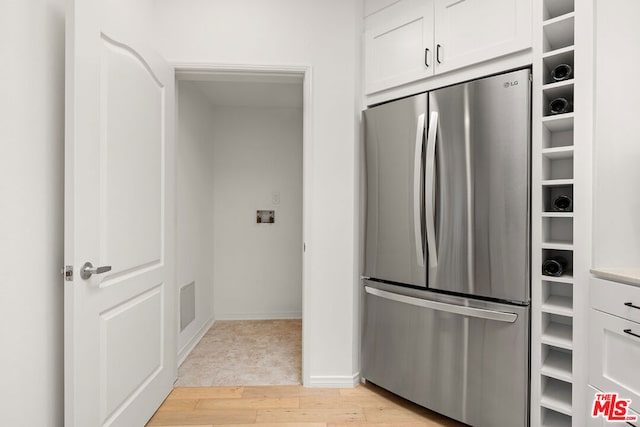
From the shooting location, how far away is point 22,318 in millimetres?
1161

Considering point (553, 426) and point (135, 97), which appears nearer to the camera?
point (553, 426)

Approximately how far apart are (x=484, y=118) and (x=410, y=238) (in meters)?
0.74

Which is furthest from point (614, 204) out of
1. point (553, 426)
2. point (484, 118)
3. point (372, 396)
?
point (372, 396)

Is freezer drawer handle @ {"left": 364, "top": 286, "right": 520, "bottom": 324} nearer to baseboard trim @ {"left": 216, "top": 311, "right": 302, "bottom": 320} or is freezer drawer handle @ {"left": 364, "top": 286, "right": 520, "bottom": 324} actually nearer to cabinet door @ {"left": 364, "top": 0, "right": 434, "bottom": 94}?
cabinet door @ {"left": 364, "top": 0, "right": 434, "bottom": 94}

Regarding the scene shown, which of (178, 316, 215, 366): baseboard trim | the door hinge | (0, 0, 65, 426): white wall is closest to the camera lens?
(0, 0, 65, 426): white wall

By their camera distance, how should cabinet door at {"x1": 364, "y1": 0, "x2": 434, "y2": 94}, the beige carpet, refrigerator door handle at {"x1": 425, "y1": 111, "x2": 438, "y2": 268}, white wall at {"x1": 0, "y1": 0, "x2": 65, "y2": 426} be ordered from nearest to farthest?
white wall at {"x1": 0, "y1": 0, "x2": 65, "y2": 426} → refrigerator door handle at {"x1": 425, "y1": 111, "x2": 438, "y2": 268} → cabinet door at {"x1": 364, "y1": 0, "x2": 434, "y2": 94} → the beige carpet

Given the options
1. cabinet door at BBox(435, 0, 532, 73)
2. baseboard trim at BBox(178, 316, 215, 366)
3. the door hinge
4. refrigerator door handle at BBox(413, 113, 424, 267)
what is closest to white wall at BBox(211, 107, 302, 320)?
baseboard trim at BBox(178, 316, 215, 366)

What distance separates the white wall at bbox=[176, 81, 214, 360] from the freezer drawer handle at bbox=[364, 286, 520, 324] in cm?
169

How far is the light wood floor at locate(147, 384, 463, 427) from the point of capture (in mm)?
1907

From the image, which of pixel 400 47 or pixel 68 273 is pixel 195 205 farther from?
pixel 400 47

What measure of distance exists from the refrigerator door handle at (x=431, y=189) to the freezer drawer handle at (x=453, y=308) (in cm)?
22

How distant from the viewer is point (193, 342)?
3020 mm

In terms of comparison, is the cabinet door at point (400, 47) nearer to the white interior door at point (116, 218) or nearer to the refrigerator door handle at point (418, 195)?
the refrigerator door handle at point (418, 195)

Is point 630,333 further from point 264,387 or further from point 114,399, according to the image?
point 114,399
